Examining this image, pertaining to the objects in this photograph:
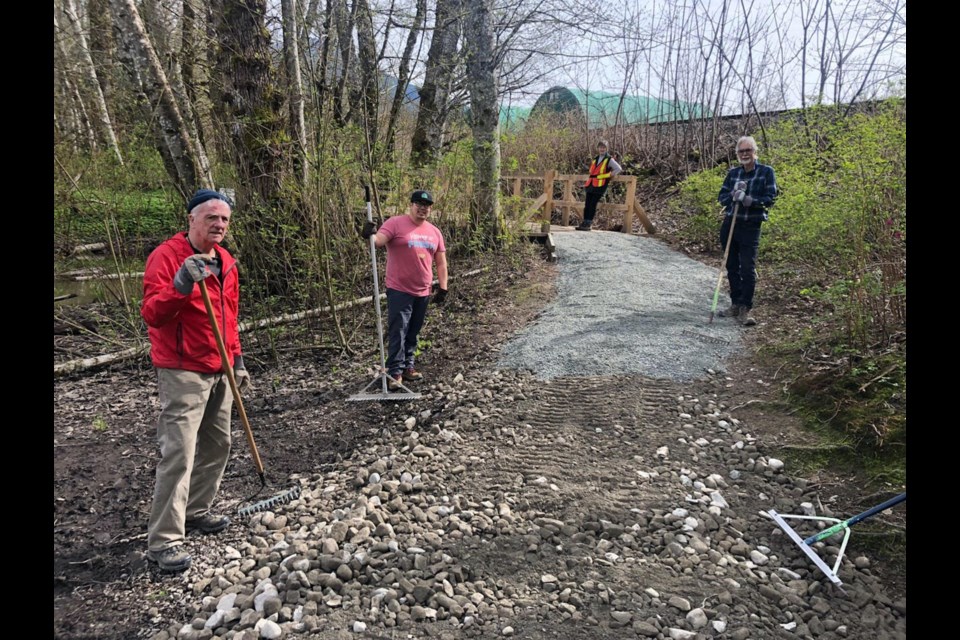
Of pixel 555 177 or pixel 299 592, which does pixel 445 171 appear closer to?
pixel 555 177

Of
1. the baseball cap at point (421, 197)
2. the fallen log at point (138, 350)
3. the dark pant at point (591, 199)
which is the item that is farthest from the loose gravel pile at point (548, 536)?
the dark pant at point (591, 199)

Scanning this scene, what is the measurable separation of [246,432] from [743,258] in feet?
17.3

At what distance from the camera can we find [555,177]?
12383 millimetres

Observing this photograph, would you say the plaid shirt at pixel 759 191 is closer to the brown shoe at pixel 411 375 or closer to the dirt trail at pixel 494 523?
the dirt trail at pixel 494 523

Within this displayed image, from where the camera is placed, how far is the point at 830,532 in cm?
301

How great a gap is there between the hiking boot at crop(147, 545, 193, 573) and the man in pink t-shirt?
2.55m

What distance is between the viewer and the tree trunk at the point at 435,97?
9.89 metres

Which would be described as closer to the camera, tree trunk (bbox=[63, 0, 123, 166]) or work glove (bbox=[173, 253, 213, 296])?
work glove (bbox=[173, 253, 213, 296])

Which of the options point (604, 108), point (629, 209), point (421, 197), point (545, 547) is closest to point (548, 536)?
point (545, 547)

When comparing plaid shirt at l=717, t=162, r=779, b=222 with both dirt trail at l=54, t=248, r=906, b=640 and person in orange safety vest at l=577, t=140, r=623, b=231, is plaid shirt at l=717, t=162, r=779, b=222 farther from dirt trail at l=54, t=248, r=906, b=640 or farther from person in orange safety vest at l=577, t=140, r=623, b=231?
person in orange safety vest at l=577, t=140, r=623, b=231

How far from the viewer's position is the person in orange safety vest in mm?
11633

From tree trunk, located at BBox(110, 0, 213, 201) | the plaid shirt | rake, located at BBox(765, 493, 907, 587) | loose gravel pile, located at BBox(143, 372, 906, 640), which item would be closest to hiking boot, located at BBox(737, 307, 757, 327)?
the plaid shirt

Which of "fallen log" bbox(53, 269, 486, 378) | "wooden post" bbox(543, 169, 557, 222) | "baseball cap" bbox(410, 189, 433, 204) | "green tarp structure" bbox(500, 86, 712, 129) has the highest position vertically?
"green tarp structure" bbox(500, 86, 712, 129)

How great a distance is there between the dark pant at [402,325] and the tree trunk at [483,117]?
12.1ft
